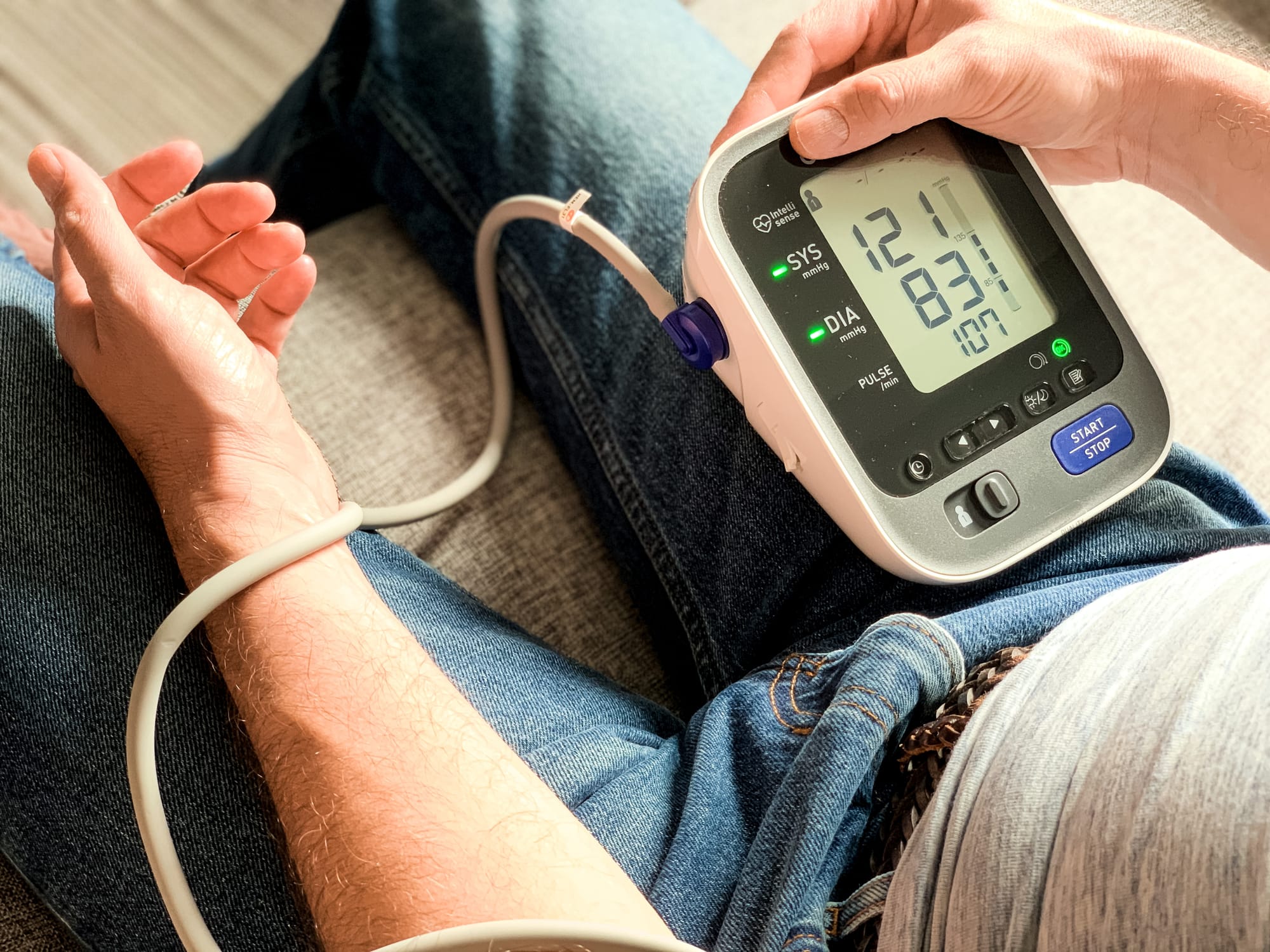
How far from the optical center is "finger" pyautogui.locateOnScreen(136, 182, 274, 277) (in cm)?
57

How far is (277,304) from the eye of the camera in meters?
0.62

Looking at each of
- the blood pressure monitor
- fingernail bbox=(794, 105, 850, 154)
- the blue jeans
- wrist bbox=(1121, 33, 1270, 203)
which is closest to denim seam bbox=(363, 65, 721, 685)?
the blue jeans

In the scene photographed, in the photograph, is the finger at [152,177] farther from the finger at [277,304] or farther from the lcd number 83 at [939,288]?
the lcd number 83 at [939,288]

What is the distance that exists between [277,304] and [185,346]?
0.10m

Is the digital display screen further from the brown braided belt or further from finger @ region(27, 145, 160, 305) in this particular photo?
finger @ region(27, 145, 160, 305)

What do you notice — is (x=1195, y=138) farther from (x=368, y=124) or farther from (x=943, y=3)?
(x=368, y=124)

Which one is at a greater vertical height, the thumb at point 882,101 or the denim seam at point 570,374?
the thumb at point 882,101

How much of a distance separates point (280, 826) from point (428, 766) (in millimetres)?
94

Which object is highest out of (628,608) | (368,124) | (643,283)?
(368,124)

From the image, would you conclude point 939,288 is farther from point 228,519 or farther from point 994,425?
point 228,519

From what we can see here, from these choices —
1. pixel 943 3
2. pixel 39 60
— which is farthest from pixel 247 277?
pixel 39 60

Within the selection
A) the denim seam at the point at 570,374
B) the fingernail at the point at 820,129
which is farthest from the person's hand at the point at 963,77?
the denim seam at the point at 570,374

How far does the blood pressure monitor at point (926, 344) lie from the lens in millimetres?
542

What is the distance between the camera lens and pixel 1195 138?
1.90ft
